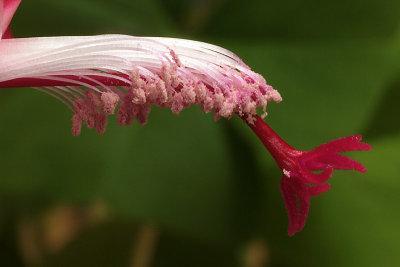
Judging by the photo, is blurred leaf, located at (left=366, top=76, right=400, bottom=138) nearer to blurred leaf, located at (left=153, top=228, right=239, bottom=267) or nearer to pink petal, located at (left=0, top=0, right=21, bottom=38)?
blurred leaf, located at (left=153, top=228, right=239, bottom=267)

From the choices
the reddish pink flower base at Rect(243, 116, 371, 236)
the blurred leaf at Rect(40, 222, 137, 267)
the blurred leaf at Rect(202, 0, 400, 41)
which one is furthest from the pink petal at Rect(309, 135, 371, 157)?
the blurred leaf at Rect(40, 222, 137, 267)

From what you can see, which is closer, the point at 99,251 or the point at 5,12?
the point at 5,12

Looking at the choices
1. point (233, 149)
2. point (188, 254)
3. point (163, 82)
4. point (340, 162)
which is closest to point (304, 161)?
point (340, 162)

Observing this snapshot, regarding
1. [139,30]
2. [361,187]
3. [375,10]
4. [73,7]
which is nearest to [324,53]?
[375,10]

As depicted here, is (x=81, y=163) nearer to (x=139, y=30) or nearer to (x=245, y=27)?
(x=139, y=30)

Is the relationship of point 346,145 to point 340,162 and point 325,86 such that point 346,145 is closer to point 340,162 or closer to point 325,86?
point 340,162

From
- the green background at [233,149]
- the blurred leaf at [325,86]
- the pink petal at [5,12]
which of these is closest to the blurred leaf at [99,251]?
the green background at [233,149]
